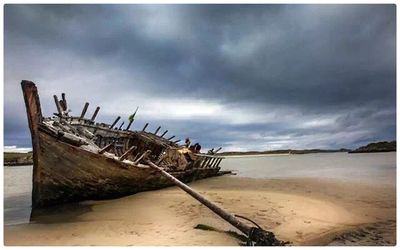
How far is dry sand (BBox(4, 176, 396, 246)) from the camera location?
16.6 ft

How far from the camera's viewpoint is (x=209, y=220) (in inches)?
235

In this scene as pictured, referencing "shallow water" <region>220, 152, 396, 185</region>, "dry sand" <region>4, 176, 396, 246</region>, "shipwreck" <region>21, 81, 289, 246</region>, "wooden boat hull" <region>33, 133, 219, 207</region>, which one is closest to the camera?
"dry sand" <region>4, 176, 396, 246</region>

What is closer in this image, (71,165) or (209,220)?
(209,220)

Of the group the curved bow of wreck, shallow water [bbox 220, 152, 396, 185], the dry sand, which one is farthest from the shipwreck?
shallow water [bbox 220, 152, 396, 185]

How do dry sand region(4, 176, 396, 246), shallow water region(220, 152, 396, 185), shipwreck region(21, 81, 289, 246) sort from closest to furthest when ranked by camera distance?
1. dry sand region(4, 176, 396, 246)
2. shipwreck region(21, 81, 289, 246)
3. shallow water region(220, 152, 396, 185)

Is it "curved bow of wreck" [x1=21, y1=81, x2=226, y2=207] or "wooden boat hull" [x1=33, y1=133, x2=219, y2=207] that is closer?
"curved bow of wreck" [x1=21, y1=81, x2=226, y2=207]

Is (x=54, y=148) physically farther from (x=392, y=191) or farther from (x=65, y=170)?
(x=392, y=191)

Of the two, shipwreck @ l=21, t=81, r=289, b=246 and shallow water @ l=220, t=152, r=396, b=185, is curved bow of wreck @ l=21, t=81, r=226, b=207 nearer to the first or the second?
shipwreck @ l=21, t=81, r=289, b=246

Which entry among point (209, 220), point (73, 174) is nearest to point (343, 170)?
point (209, 220)

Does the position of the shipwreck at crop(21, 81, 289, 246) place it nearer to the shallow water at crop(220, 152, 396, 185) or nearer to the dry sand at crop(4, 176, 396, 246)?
the dry sand at crop(4, 176, 396, 246)

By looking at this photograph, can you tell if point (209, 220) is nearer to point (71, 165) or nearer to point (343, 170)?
point (71, 165)

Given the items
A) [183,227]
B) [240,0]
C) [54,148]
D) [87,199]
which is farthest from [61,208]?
[240,0]

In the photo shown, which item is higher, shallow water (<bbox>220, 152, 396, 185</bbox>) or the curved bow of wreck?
the curved bow of wreck

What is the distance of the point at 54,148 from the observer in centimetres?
717
